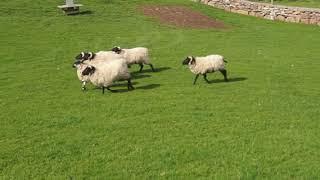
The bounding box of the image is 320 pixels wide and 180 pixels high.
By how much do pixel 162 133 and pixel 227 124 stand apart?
2045 mm

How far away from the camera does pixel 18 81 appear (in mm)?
21578

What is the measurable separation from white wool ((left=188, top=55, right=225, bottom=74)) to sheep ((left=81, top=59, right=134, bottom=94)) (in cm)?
285

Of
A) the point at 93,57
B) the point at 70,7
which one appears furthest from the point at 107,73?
the point at 70,7

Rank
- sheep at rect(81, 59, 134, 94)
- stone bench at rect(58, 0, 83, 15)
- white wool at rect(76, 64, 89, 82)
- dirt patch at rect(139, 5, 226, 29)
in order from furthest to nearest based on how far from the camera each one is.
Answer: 1. stone bench at rect(58, 0, 83, 15)
2. dirt patch at rect(139, 5, 226, 29)
3. white wool at rect(76, 64, 89, 82)
4. sheep at rect(81, 59, 134, 94)

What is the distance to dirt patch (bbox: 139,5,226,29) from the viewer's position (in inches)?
1517

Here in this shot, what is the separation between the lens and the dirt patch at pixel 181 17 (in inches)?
1517

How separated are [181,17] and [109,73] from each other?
22.4 m

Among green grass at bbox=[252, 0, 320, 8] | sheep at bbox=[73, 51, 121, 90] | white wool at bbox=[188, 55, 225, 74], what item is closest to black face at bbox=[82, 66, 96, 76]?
sheep at bbox=[73, 51, 121, 90]

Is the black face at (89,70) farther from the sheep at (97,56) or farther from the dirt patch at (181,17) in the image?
the dirt patch at (181,17)

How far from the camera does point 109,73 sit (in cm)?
1875

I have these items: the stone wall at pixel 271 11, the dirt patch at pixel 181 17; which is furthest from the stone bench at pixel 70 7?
the stone wall at pixel 271 11

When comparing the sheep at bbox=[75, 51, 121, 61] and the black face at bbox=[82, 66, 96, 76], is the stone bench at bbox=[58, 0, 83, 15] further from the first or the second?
the black face at bbox=[82, 66, 96, 76]

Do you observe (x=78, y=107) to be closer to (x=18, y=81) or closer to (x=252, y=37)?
(x=18, y=81)

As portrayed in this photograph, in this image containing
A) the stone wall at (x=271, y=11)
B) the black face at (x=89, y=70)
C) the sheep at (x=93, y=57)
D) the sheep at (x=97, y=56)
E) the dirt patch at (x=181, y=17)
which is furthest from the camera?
the stone wall at (x=271, y=11)
